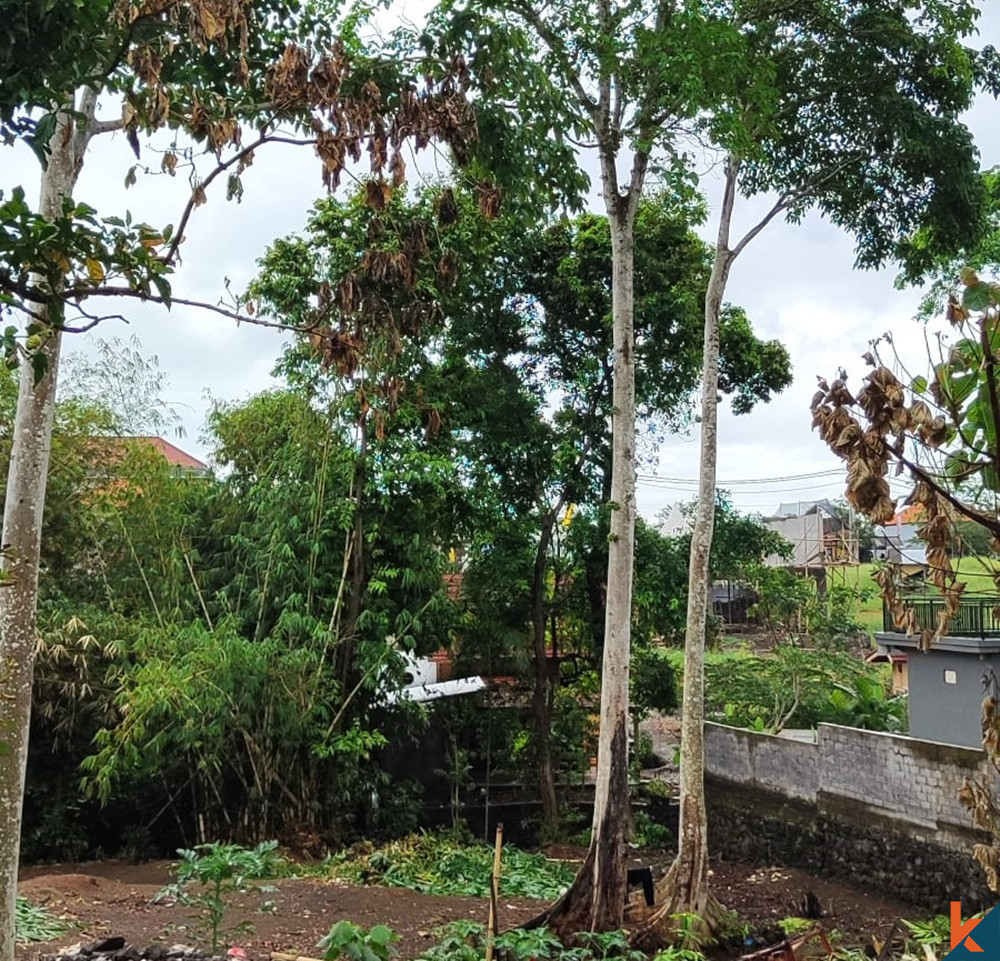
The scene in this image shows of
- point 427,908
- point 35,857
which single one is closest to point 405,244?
point 427,908

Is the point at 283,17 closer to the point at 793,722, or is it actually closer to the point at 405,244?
the point at 405,244

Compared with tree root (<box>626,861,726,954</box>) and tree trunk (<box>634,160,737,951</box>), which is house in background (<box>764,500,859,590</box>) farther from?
tree root (<box>626,861,726,954</box>)

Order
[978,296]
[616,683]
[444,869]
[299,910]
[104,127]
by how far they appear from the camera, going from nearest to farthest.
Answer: [978,296], [104,127], [299,910], [616,683], [444,869]

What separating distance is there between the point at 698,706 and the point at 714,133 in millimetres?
3978

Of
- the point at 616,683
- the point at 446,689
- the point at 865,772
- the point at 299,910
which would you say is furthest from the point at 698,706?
the point at 446,689

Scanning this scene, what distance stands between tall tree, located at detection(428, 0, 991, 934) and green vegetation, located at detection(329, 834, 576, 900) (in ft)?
3.64

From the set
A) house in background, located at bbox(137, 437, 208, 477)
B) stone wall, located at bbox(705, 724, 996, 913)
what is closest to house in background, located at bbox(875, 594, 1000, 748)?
stone wall, located at bbox(705, 724, 996, 913)

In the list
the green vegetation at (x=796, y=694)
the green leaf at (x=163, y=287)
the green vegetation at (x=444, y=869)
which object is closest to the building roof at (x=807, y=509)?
the green vegetation at (x=796, y=694)

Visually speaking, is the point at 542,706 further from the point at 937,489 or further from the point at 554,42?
the point at 937,489

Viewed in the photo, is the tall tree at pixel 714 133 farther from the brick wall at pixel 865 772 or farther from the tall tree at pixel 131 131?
the brick wall at pixel 865 772

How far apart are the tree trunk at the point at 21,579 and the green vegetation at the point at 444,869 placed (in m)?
3.76

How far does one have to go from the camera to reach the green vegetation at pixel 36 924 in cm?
409

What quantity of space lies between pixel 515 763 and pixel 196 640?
4520mm

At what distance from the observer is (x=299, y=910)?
5258 millimetres
